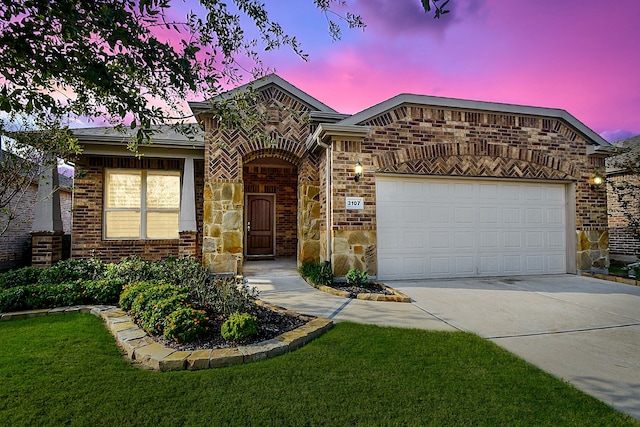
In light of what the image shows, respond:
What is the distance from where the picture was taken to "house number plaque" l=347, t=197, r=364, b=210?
6863mm

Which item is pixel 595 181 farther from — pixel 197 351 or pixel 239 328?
pixel 197 351

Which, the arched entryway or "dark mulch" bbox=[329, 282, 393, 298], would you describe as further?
the arched entryway

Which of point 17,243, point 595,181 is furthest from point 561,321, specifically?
point 17,243

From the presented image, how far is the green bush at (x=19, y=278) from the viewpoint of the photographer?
18.7ft

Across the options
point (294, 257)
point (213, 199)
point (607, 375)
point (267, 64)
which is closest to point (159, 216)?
point (213, 199)

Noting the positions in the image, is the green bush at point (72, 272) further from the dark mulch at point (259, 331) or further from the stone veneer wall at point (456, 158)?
the stone veneer wall at point (456, 158)

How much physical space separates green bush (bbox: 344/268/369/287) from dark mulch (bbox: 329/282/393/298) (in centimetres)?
7

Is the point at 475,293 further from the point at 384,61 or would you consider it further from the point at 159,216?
the point at 159,216

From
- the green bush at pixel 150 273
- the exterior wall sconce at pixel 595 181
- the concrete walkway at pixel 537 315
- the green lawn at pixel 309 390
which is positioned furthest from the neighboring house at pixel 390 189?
the green lawn at pixel 309 390

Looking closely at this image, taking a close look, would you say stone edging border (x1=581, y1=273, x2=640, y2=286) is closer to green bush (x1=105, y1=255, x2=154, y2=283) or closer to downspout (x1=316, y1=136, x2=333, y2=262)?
downspout (x1=316, y1=136, x2=333, y2=262)

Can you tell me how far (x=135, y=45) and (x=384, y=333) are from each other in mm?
3659

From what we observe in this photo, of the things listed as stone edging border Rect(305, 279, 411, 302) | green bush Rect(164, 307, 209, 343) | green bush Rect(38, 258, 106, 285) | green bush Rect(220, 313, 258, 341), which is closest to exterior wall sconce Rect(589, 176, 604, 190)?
stone edging border Rect(305, 279, 411, 302)

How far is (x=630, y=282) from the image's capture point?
704 cm

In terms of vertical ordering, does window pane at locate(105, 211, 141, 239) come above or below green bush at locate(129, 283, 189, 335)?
above
